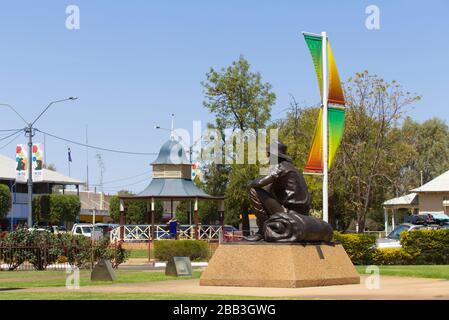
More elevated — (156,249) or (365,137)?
(365,137)

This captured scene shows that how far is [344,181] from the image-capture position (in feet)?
165

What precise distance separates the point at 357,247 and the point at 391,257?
1.63m

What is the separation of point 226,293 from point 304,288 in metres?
1.85

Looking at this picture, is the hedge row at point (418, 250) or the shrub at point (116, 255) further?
the hedge row at point (418, 250)

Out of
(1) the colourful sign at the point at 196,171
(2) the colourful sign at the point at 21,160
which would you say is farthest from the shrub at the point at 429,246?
(2) the colourful sign at the point at 21,160

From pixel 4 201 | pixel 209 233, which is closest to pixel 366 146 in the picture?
pixel 209 233

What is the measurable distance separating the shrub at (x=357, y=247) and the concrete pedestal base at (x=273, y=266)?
491 inches

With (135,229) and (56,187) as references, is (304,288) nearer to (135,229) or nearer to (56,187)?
(135,229)

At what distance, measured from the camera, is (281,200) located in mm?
18219

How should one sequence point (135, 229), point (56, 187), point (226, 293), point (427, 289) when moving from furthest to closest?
1. point (56, 187)
2. point (135, 229)
3. point (427, 289)
4. point (226, 293)

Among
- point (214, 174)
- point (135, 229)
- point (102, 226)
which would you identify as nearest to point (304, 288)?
point (135, 229)

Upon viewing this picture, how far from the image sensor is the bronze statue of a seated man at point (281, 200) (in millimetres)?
17812

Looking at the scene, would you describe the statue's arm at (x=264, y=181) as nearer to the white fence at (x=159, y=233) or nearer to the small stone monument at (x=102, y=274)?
the small stone monument at (x=102, y=274)

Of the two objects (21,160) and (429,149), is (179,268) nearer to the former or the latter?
(21,160)
